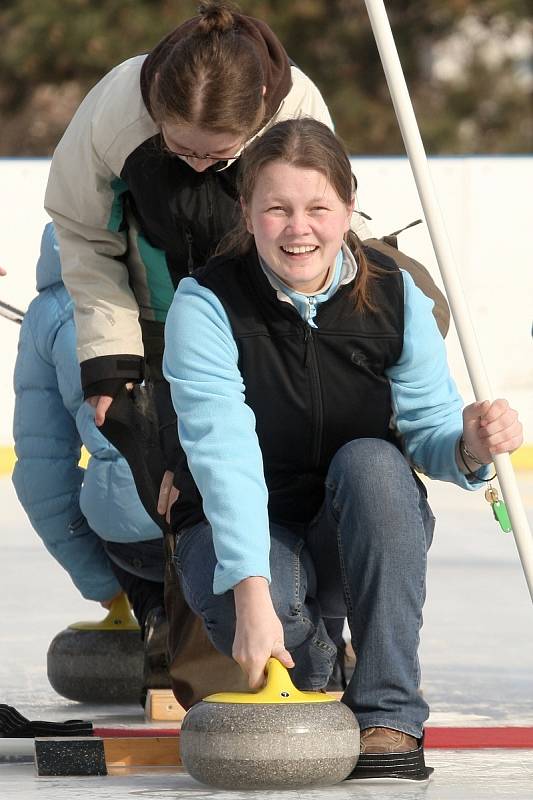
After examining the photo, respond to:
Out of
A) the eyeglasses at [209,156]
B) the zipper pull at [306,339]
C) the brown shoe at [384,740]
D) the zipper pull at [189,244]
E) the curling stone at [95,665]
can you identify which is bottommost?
the brown shoe at [384,740]

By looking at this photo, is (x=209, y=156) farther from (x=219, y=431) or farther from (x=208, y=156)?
(x=219, y=431)

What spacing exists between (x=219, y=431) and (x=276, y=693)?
0.39 metres

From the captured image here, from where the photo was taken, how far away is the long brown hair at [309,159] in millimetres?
2682

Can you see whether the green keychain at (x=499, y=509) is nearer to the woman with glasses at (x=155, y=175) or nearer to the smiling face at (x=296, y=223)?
the smiling face at (x=296, y=223)

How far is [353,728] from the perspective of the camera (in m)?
2.46

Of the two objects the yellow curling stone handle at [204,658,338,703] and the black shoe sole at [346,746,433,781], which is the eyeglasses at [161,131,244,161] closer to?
the yellow curling stone handle at [204,658,338,703]

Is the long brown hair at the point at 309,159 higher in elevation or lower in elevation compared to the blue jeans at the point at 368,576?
higher

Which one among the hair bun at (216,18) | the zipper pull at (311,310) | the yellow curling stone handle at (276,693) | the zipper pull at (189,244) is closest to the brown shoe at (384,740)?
the yellow curling stone handle at (276,693)

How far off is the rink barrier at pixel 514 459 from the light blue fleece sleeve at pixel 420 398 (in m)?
4.68

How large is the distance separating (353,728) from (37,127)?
17.7 m

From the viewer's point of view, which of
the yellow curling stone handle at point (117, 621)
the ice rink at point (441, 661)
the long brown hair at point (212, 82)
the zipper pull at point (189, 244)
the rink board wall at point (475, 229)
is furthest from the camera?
the rink board wall at point (475, 229)

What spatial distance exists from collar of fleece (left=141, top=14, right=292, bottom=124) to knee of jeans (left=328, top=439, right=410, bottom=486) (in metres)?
0.75

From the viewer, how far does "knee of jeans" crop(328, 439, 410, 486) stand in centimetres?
260

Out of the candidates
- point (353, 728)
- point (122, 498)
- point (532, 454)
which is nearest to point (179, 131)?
point (122, 498)
